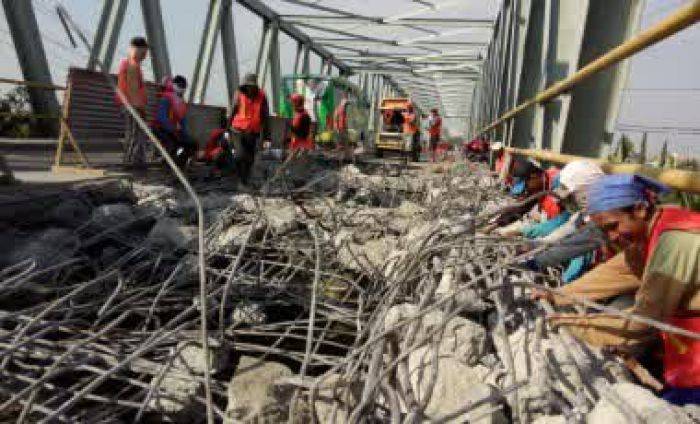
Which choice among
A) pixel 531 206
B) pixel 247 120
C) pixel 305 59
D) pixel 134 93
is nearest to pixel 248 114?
pixel 247 120

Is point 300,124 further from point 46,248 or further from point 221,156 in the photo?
point 46,248

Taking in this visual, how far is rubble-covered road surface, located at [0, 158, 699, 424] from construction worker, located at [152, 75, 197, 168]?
9.68 ft

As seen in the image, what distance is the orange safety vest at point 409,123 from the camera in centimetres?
1720

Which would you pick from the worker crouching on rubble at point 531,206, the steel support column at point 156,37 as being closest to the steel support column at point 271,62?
the steel support column at point 156,37

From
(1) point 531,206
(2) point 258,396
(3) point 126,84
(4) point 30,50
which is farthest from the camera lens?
(4) point 30,50

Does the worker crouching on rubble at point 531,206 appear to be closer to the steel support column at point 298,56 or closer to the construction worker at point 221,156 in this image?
the construction worker at point 221,156

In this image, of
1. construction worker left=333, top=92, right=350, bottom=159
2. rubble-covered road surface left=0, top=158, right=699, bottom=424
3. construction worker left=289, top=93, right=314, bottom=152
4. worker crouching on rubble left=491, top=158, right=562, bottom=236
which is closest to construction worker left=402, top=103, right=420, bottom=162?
construction worker left=333, top=92, right=350, bottom=159

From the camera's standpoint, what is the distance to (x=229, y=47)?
48.5 ft

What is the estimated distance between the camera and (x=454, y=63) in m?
23.9

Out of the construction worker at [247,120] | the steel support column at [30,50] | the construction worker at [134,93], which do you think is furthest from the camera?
the steel support column at [30,50]

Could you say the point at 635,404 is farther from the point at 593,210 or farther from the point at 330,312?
the point at 330,312

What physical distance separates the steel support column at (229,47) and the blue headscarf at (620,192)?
44.2ft

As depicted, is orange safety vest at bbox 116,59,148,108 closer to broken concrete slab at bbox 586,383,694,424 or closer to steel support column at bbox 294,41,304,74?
broken concrete slab at bbox 586,383,694,424

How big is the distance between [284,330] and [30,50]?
8750 millimetres
